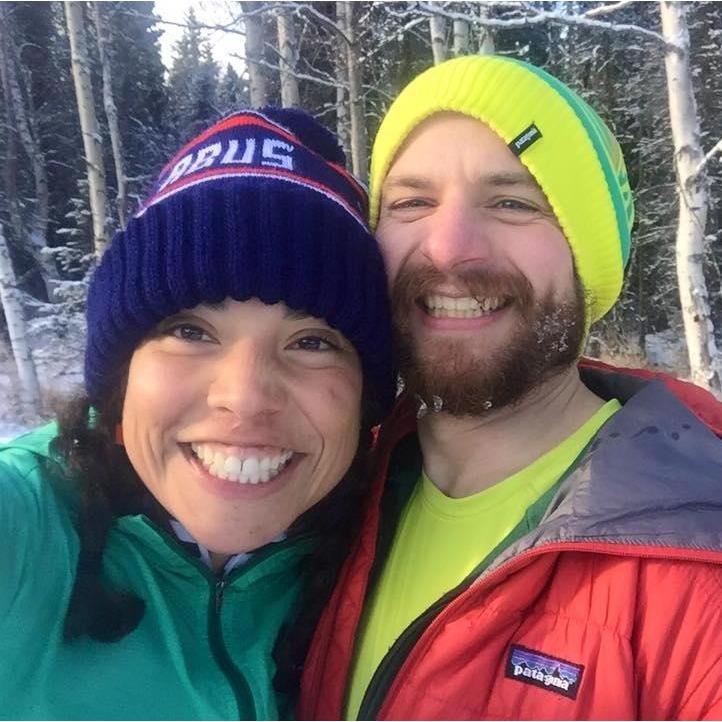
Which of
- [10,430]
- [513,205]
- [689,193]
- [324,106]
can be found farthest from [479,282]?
[324,106]

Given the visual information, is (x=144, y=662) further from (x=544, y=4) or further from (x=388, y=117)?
(x=544, y=4)

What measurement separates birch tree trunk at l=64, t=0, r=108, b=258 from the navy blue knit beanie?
25.1 feet

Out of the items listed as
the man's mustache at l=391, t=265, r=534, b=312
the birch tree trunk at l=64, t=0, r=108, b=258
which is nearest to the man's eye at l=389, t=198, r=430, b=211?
the man's mustache at l=391, t=265, r=534, b=312

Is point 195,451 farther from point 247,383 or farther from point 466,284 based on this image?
point 466,284

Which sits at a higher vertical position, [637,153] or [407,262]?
[637,153]

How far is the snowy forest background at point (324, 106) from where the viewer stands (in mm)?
6727

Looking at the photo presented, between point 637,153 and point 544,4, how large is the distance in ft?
18.5

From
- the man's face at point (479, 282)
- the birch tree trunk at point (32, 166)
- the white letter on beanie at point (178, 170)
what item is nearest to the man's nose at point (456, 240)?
the man's face at point (479, 282)

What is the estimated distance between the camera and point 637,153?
43.1 ft

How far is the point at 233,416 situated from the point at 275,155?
0.65m

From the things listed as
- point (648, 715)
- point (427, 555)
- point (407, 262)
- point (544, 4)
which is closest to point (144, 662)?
point (427, 555)

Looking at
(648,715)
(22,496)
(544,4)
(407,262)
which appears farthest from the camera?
(544,4)

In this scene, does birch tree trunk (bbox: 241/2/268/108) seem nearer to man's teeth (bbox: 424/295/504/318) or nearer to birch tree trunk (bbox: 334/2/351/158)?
birch tree trunk (bbox: 334/2/351/158)

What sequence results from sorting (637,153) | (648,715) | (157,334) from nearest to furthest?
(648,715) < (157,334) < (637,153)
